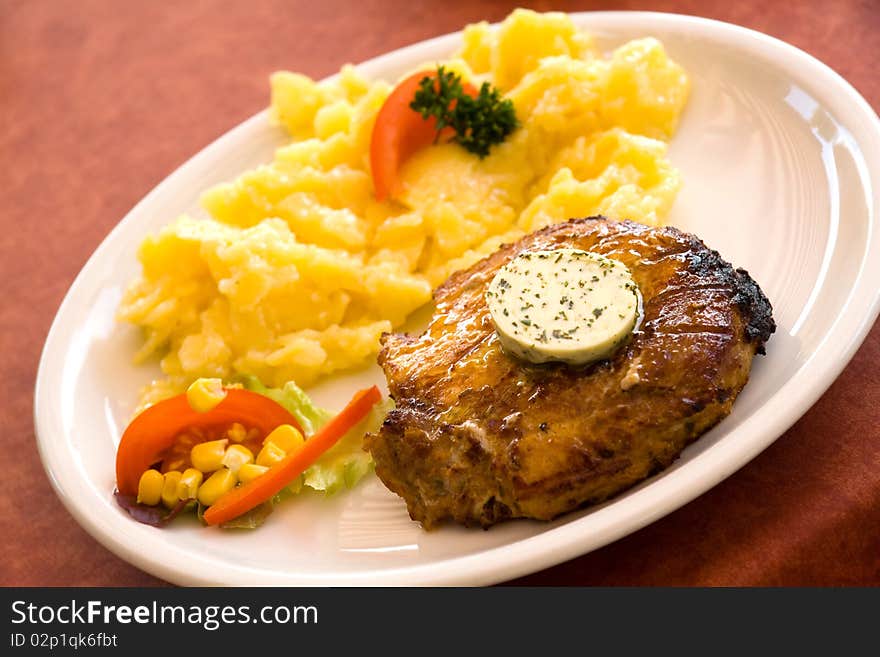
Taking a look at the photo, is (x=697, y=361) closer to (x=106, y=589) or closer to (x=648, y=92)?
(x=648, y=92)

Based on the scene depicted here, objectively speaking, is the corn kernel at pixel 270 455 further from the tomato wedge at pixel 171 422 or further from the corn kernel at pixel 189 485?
the corn kernel at pixel 189 485

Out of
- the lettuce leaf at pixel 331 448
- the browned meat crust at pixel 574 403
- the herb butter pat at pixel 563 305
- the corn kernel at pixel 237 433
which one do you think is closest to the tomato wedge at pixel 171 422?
the corn kernel at pixel 237 433

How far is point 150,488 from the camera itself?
166 inches

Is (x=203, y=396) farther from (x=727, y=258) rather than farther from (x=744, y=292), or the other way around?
(x=727, y=258)

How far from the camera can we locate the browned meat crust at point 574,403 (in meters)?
3.52

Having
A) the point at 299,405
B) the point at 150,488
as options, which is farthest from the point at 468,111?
the point at 150,488

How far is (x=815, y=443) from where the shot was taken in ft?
12.5

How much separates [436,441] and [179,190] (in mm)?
2917

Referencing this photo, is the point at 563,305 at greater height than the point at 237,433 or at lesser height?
greater

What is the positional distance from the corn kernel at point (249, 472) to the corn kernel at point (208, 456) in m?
→ 0.12

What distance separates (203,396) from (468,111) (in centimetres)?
213

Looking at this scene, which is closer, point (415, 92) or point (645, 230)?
point (645, 230)

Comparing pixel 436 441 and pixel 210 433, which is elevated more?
pixel 436 441

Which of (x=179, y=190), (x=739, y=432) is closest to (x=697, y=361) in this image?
(x=739, y=432)
